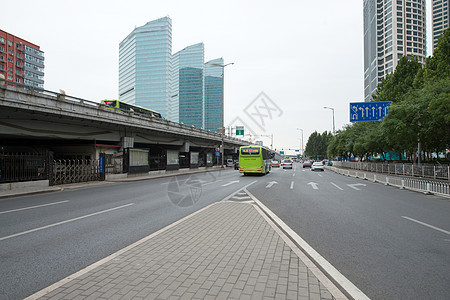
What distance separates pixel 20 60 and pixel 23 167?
7626cm

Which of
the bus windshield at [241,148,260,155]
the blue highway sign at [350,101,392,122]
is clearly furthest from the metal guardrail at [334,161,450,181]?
the bus windshield at [241,148,260,155]

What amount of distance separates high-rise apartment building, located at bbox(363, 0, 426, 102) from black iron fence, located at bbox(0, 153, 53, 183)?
379 ft

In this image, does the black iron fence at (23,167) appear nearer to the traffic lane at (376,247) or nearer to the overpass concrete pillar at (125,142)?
the overpass concrete pillar at (125,142)

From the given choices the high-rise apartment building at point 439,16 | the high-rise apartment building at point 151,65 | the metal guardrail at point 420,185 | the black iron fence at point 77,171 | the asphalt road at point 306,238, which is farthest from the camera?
the high-rise apartment building at point 439,16

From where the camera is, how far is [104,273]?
12.4 feet

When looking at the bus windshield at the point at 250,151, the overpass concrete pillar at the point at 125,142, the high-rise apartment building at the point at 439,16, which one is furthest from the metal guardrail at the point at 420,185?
the high-rise apartment building at the point at 439,16

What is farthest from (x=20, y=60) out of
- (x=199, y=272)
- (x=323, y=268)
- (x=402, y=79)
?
(x=323, y=268)

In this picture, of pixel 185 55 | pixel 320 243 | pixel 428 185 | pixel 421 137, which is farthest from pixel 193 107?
pixel 320 243

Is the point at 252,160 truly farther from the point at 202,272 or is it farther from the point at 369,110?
the point at 202,272

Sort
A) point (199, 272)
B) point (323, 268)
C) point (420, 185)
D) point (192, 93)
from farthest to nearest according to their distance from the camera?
point (192, 93), point (420, 185), point (323, 268), point (199, 272)

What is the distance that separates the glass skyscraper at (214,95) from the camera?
189ft

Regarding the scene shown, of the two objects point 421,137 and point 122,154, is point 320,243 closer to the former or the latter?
point 421,137

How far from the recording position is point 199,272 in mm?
3799

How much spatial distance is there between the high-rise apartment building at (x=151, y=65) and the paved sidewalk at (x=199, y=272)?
119 metres
